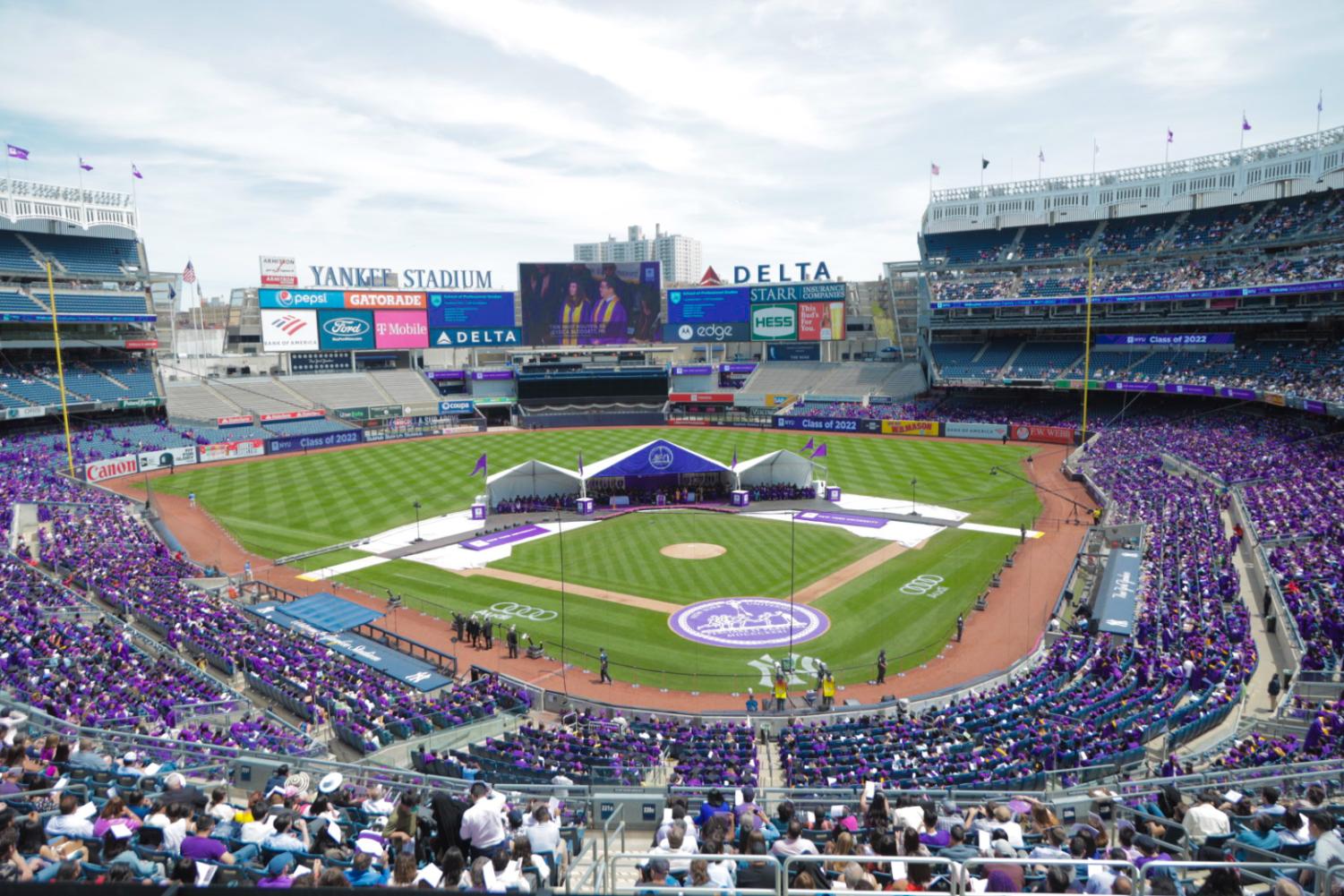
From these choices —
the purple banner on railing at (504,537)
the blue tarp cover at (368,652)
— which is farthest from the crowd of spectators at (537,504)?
the blue tarp cover at (368,652)

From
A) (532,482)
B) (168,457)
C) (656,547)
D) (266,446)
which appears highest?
(266,446)

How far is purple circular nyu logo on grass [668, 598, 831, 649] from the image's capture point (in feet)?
87.4

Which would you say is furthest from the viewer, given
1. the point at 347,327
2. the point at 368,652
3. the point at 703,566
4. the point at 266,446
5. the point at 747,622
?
the point at 347,327

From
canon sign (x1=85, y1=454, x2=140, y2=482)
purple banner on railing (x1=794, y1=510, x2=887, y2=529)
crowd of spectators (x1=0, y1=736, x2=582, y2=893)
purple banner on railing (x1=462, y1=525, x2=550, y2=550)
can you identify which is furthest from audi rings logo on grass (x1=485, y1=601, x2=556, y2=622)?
canon sign (x1=85, y1=454, x2=140, y2=482)

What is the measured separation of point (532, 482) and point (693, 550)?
12143 millimetres

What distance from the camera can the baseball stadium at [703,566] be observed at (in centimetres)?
849

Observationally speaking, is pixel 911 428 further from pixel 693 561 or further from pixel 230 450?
pixel 230 450

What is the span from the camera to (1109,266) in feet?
229

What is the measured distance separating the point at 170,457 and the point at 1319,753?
64.1 meters

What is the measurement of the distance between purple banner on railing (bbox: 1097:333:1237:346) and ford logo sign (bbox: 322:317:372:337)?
6895cm

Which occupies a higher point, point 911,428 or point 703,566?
point 911,428

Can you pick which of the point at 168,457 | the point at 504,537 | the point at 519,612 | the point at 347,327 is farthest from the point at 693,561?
the point at 347,327

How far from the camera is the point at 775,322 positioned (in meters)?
88.8

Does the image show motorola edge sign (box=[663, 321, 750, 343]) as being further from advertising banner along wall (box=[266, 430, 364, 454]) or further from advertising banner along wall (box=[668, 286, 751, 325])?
advertising banner along wall (box=[266, 430, 364, 454])
